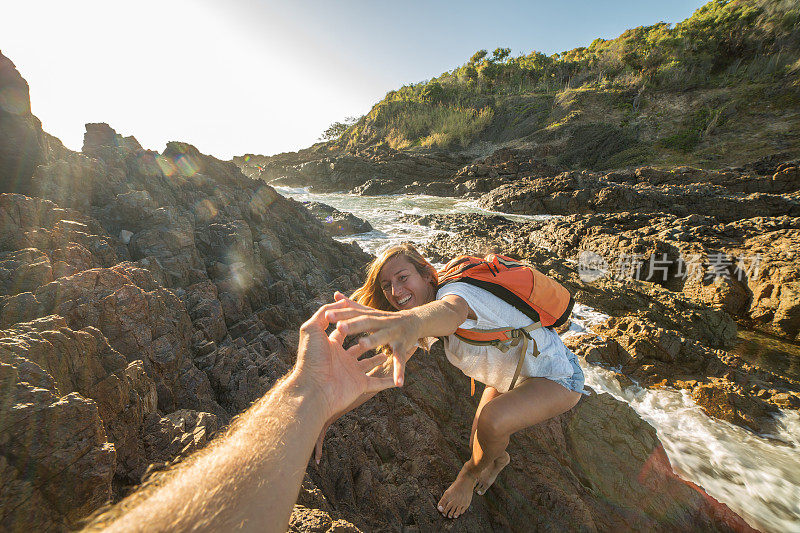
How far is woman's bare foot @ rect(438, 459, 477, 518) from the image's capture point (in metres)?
2.29

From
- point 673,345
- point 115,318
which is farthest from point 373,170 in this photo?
point 115,318

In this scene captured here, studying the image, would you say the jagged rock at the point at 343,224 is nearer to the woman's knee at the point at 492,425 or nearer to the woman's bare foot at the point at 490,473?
the woman's bare foot at the point at 490,473

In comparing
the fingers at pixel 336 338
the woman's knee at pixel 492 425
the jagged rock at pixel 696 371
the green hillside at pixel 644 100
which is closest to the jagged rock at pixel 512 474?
the woman's knee at pixel 492 425

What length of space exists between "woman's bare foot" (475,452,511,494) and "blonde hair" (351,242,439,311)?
1.60 metres

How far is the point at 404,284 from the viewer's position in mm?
2326

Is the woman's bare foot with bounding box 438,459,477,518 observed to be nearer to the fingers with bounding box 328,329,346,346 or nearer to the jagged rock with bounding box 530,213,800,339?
the fingers with bounding box 328,329,346,346

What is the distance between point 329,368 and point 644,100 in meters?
49.8

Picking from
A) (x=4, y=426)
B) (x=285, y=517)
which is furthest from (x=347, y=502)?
(x=4, y=426)

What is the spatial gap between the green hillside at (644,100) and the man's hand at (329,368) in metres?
31.4

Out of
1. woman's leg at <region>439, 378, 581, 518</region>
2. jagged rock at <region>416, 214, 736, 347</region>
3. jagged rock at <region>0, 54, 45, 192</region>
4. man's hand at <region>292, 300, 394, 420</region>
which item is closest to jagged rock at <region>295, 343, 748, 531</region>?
woman's leg at <region>439, 378, 581, 518</region>

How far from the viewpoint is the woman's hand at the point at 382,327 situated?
1363 mm

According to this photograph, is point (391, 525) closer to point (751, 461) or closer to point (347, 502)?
point (347, 502)

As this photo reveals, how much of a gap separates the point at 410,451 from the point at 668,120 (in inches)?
1724

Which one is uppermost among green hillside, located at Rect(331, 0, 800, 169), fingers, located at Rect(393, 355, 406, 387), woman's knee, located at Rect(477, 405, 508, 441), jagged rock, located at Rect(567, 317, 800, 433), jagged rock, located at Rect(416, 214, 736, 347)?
green hillside, located at Rect(331, 0, 800, 169)
